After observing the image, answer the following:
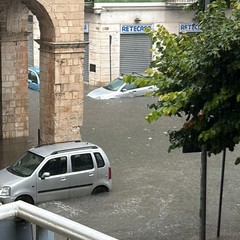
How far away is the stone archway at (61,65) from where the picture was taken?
17641 millimetres

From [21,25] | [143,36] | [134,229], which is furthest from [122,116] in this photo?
[134,229]

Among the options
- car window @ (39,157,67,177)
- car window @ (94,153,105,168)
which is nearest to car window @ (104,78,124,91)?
car window @ (94,153,105,168)

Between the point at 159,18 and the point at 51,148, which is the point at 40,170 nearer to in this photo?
the point at 51,148

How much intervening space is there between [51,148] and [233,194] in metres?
4.21

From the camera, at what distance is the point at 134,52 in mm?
33344

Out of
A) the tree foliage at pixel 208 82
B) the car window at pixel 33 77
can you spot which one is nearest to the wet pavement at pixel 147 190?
the tree foliage at pixel 208 82

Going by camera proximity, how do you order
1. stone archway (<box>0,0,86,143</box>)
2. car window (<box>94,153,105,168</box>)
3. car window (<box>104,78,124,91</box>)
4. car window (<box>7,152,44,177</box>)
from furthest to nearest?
1. car window (<box>104,78,124,91</box>)
2. stone archway (<box>0,0,86,143</box>)
3. car window (<box>94,153,105,168</box>)
4. car window (<box>7,152,44,177</box>)

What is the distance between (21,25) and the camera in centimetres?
2027

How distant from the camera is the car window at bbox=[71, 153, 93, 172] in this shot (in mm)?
14164

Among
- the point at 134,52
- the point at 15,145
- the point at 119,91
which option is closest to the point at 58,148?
the point at 15,145

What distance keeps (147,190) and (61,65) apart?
4.69m

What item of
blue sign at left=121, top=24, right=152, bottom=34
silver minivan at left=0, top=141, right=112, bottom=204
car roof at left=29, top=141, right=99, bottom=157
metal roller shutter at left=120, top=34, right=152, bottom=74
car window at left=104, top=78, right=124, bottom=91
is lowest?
silver minivan at left=0, top=141, right=112, bottom=204

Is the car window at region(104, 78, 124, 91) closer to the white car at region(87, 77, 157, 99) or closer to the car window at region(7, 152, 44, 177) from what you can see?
the white car at region(87, 77, 157, 99)

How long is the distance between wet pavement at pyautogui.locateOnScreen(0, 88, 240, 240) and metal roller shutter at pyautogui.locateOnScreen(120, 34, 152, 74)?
34.0 feet
